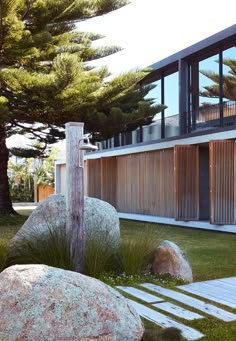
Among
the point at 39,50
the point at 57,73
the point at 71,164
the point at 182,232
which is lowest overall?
the point at 182,232

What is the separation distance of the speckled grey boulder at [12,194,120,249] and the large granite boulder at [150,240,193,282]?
0.50 m

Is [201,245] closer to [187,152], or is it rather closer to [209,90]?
[187,152]

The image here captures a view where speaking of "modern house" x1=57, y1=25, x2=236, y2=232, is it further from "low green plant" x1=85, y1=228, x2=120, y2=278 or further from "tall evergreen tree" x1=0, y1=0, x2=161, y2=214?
"low green plant" x1=85, y1=228, x2=120, y2=278

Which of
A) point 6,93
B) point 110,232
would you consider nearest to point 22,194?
point 6,93

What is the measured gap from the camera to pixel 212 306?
168 inches

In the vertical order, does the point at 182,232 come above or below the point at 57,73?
below

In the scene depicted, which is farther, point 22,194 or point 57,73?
point 22,194

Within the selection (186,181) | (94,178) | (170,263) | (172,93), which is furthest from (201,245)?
(94,178)

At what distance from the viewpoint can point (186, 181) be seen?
484 inches

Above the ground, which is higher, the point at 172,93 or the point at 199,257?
the point at 172,93

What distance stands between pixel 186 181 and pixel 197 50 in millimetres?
3670

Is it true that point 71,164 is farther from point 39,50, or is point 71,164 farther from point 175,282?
point 39,50

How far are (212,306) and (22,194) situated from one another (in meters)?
22.9

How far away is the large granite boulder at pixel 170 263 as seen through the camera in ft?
17.5
